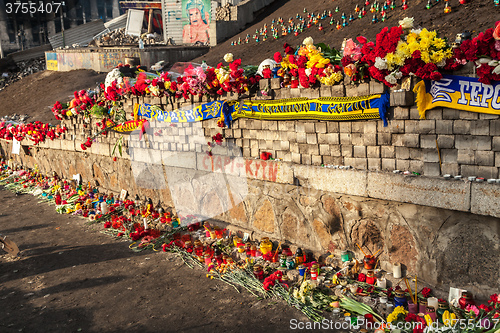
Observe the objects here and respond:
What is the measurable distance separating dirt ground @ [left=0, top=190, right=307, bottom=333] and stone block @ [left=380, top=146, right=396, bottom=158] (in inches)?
97.5

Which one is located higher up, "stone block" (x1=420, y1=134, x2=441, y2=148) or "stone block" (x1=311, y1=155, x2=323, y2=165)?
"stone block" (x1=420, y1=134, x2=441, y2=148)

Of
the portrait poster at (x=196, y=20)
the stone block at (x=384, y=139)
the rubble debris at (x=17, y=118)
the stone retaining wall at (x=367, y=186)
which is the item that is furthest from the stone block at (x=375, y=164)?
the portrait poster at (x=196, y=20)

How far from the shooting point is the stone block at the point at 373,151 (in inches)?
219

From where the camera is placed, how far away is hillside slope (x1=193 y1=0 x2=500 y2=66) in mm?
10984

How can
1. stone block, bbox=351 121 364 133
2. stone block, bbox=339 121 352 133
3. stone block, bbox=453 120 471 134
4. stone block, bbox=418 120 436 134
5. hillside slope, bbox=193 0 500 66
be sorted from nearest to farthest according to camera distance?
1. stone block, bbox=453 120 471 134
2. stone block, bbox=418 120 436 134
3. stone block, bbox=351 121 364 133
4. stone block, bbox=339 121 352 133
5. hillside slope, bbox=193 0 500 66

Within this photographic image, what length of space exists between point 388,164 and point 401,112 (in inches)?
28.8

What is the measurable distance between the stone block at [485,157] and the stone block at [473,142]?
54mm

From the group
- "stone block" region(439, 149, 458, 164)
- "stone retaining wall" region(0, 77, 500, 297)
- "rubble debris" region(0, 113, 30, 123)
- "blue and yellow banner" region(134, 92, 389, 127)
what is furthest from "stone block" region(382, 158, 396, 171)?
"rubble debris" region(0, 113, 30, 123)

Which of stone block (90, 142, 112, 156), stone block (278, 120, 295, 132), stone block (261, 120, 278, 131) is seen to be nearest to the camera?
stone block (278, 120, 295, 132)

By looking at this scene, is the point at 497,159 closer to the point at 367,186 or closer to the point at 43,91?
the point at 367,186

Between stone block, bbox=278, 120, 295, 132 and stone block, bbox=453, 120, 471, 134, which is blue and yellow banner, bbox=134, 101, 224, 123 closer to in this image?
stone block, bbox=278, 120, 295, 132

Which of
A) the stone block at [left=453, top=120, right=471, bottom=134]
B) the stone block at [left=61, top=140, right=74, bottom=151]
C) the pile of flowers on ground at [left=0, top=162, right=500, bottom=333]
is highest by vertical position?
the stone block at [left=453, top=120, right=471, bottom=134]

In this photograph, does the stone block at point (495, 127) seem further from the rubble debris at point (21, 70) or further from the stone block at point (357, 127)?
the rubble debris at point (21, 70)

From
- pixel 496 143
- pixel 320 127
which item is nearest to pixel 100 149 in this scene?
pixel 320 127
